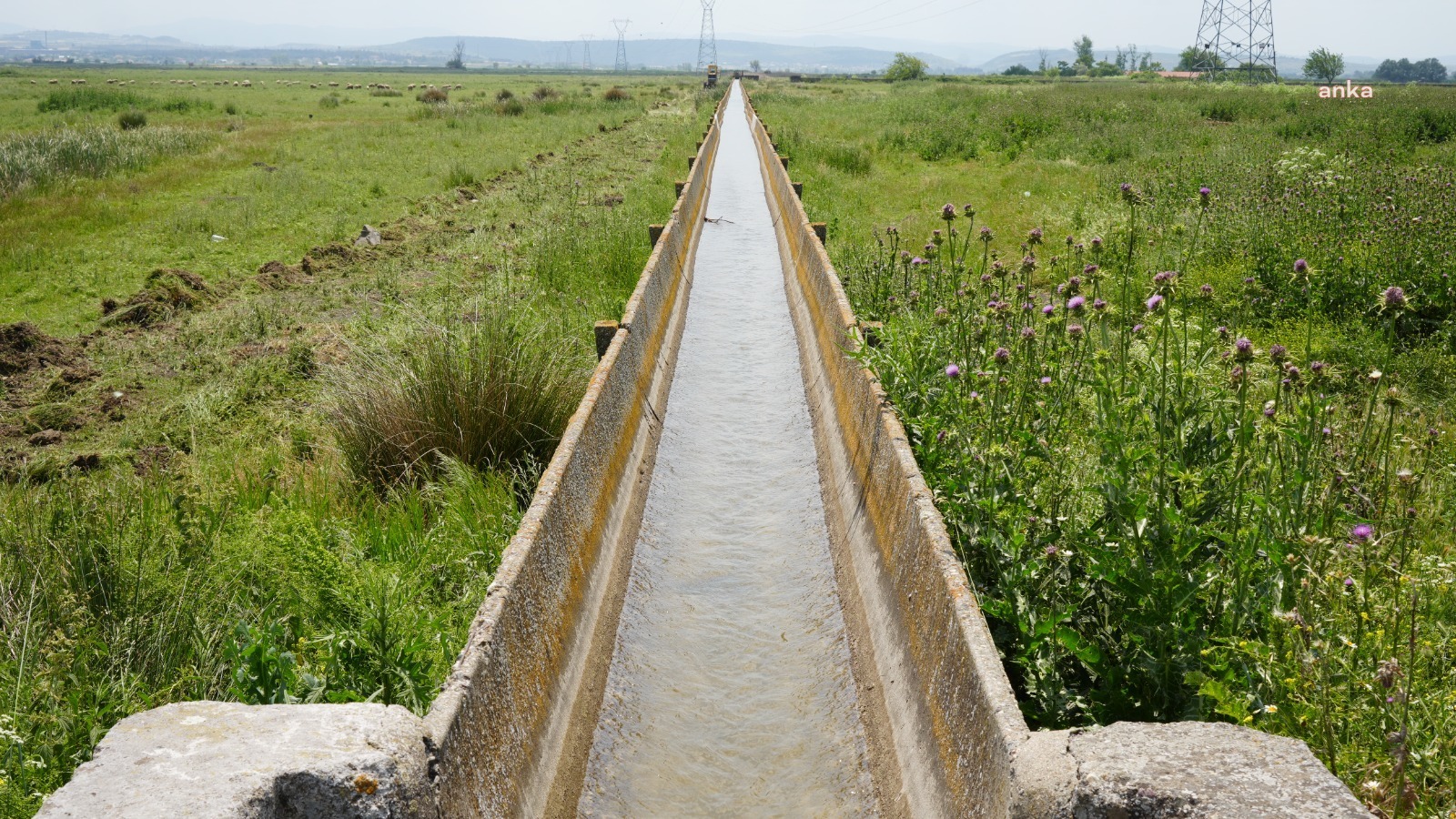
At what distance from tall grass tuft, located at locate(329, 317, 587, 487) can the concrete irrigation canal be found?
54 centimetres

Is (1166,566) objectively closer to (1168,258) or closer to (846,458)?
(846,458)

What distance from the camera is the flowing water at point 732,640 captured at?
3.82 metres

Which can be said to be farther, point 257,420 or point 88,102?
point 88,102

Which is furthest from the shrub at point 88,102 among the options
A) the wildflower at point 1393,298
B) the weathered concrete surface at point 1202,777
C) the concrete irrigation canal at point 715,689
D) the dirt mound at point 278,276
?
the weathered concrete surface at point 1202,777

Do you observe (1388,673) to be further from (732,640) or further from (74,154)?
(74,154)

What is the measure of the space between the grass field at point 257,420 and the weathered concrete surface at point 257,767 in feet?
2.38

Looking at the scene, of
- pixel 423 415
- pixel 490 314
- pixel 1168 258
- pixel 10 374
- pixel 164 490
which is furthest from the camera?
pixel 1168 258

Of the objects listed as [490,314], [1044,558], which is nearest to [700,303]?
[490,314]

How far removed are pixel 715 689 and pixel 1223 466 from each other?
2234mm

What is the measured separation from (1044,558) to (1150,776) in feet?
4.25

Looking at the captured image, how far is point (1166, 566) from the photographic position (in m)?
3.02

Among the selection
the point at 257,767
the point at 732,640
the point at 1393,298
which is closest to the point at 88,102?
the point at 732,640

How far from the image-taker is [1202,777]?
229 cm

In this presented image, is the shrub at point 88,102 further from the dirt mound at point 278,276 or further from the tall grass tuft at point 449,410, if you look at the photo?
→ the tall grass tuft at point 449,410
